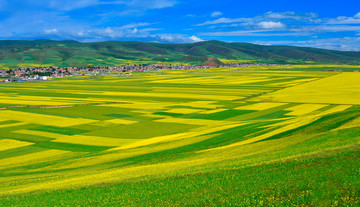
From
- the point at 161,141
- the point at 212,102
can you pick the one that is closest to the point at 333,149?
the point at 161,141

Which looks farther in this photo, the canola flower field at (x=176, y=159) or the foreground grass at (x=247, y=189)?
the canola flower field at (x=176, y=159)

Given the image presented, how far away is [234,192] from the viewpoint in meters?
20.6

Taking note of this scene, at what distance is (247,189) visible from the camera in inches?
814

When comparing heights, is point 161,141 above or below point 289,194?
below

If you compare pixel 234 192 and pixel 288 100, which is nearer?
pixel 234 192

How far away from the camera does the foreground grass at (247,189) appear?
18734mm

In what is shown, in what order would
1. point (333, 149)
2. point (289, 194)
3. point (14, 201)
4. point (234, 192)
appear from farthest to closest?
point (333, 149) → point (14, 201) → point (234, 192) → point (289, 194)

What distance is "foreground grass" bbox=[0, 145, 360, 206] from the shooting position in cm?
1873

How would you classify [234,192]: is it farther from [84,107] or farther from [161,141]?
[84,107]

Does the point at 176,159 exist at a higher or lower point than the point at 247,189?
lower

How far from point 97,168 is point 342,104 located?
6634 centimetres

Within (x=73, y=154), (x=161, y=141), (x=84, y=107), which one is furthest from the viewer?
(x=84, y=107)

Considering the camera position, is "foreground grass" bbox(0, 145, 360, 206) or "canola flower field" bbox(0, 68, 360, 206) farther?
"canola flower field" bbox(0, 68, 360, 206)

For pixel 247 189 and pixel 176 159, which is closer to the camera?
pixel 247 189
